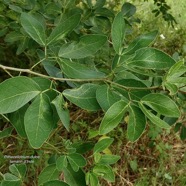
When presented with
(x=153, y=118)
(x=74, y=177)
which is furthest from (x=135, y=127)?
(x=74, y=177)

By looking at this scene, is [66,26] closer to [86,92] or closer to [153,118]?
[86,92]

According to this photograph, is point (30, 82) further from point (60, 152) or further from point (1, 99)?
point (60, 152)

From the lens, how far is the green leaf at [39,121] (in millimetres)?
666

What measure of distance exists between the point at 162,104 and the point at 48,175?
384 mm

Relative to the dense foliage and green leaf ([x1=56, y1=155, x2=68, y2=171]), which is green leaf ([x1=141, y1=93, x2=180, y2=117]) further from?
green leaf ([x1=56, y1=155, x2=68, y2=171])

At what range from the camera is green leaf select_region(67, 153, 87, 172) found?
86cm

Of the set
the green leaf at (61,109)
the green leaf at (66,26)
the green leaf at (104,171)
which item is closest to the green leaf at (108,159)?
the green leaf at (104,171)

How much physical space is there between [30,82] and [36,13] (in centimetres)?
69

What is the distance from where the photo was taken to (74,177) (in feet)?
2.87

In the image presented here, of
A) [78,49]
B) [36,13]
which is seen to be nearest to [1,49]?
[36,13]

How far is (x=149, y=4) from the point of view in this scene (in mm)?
4000

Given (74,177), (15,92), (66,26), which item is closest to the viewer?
(15,92)

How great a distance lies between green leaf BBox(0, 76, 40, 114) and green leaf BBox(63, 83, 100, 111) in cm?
8

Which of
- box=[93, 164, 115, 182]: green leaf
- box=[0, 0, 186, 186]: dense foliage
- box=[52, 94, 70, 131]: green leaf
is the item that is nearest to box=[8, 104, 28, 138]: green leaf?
box=[0, 0, 186, 186]: dense foliage
